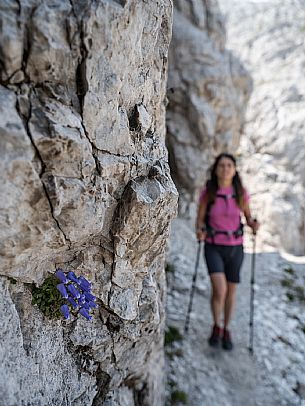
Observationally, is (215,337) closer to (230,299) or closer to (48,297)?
(230,299)

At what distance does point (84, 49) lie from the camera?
2.16 metres

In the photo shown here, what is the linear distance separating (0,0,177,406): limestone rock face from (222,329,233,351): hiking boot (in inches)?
135

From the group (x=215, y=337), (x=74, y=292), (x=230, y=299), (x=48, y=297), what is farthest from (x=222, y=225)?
(x=48, y=297)

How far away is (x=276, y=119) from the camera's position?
75.2 ft

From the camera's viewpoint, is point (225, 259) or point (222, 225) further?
point (225, 259)

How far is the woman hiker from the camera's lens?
221 inches

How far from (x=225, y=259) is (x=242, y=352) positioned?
84.4 inches

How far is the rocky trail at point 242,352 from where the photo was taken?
5.41 metres

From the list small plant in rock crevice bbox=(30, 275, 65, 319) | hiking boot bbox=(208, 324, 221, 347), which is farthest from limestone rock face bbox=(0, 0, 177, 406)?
hiking boot bbox=(208, 324, 221, 347)

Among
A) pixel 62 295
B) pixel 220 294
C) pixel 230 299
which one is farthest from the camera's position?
pixel 230 299

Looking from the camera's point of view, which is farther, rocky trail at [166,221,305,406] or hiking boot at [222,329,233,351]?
hiking boot at [222,329,233,351]

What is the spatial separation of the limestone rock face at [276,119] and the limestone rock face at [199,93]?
5.65m

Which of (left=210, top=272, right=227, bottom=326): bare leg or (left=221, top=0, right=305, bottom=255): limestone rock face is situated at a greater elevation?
(left=221, top=0, right=305, bottom=255): limestone rock face

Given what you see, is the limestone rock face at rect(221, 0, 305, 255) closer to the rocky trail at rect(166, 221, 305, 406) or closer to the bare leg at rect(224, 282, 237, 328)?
the rocky trail at rect(166, 221, 305, 406)
